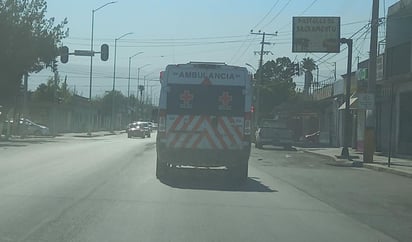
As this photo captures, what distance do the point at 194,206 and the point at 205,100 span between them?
554 cm

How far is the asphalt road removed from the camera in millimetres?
9789

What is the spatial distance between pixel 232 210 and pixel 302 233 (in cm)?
255

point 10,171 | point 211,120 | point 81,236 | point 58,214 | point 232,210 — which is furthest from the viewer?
point 10,171

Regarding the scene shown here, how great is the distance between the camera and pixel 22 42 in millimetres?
46406

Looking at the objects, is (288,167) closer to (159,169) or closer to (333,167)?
(333,167)

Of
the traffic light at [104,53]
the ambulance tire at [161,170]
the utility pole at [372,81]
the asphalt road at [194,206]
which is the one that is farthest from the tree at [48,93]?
the ambulance tire at [161,170]

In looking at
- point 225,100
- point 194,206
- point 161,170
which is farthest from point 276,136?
point 194,206

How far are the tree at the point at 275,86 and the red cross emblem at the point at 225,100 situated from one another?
71.7 m

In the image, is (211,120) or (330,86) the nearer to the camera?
(211,120)

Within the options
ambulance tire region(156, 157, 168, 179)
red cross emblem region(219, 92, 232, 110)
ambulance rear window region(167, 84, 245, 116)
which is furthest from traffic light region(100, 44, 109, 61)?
red cross emblem region(219, 92, 232, 110)

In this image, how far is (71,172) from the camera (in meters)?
19.7

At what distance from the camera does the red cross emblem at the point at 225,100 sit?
17719 millimetres

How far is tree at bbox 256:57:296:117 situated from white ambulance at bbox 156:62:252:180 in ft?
235

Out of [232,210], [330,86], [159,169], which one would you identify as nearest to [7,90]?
[330,86]
